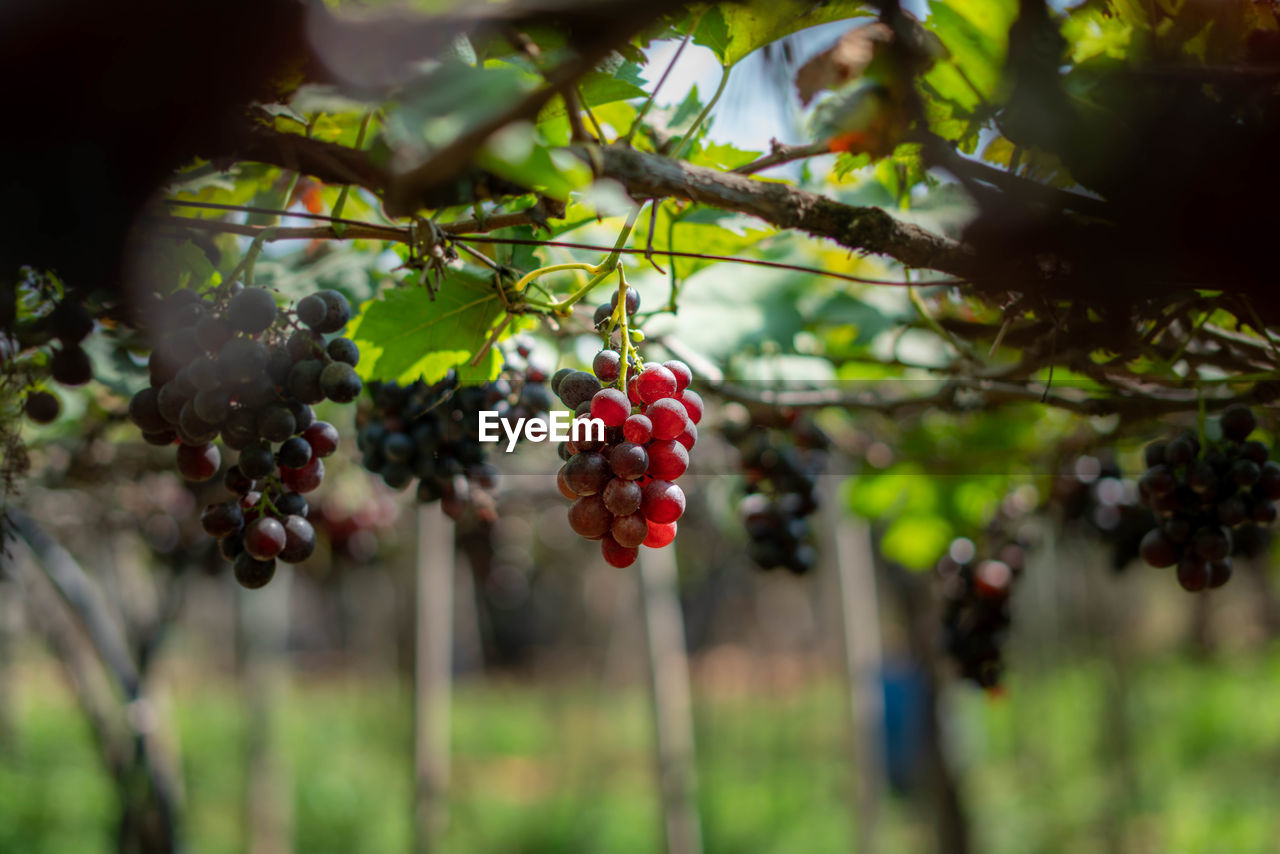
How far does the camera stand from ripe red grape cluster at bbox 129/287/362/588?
3.34 feet

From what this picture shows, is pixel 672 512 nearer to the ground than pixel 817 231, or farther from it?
nearer to the ground

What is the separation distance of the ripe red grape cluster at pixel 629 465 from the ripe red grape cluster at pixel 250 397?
1.13 feet

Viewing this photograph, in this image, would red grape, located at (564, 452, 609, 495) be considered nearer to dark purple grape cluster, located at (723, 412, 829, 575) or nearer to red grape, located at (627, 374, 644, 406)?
red grape, located at (627, 374, 644, 406)

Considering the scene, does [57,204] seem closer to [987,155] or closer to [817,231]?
[817,231]

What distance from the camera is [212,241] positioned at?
1.27 meters

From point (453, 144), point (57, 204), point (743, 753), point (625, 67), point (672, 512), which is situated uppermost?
point (625, 67)

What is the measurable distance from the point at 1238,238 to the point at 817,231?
1.42 feet

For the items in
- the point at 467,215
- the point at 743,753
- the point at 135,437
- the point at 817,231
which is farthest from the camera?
the point at 743,753

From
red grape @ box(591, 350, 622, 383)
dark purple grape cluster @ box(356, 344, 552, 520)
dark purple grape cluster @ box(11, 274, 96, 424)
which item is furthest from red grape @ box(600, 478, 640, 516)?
dark purple grape cluster @ box(11, 274, 96, 424)

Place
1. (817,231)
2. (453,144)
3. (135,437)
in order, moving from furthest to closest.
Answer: (135,437)
(817,231)
(453,144)

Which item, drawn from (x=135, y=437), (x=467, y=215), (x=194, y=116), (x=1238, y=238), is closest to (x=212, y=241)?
(x=467, y=215)

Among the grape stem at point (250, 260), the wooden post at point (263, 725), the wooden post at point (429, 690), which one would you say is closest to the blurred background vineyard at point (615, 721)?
the wooden post at point (263, 725)

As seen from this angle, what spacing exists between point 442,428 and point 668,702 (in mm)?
2738

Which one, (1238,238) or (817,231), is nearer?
(1238,238)
